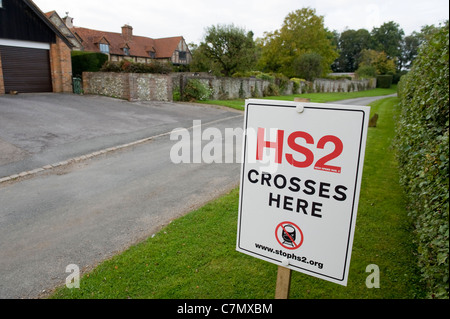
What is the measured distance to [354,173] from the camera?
2.09m

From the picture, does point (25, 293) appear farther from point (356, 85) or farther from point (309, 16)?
point (356, 85)

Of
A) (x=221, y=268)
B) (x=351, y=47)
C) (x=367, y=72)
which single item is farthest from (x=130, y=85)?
(x=351, y=47)

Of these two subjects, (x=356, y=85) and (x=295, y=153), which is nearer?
(x=295, y=153)

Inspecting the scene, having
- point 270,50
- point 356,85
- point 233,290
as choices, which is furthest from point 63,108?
point 356,85

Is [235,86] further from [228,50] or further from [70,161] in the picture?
[70,161]

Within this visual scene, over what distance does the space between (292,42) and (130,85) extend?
39.7 m

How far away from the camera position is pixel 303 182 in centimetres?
226

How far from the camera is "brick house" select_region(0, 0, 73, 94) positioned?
19453 mm

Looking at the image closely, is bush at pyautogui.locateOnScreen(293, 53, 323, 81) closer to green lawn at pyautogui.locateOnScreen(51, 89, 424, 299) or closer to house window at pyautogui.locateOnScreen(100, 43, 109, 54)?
house window at pyautogui.locateOnScreen(100, 43, 109, 54)

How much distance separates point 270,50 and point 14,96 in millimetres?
41858

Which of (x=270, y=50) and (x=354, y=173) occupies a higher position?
(x=270, y=50)

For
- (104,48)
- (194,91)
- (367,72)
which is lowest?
(194,91)

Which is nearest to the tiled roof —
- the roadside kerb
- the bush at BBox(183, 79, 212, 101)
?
the bush at BBox(183, 79, 212, 101)
